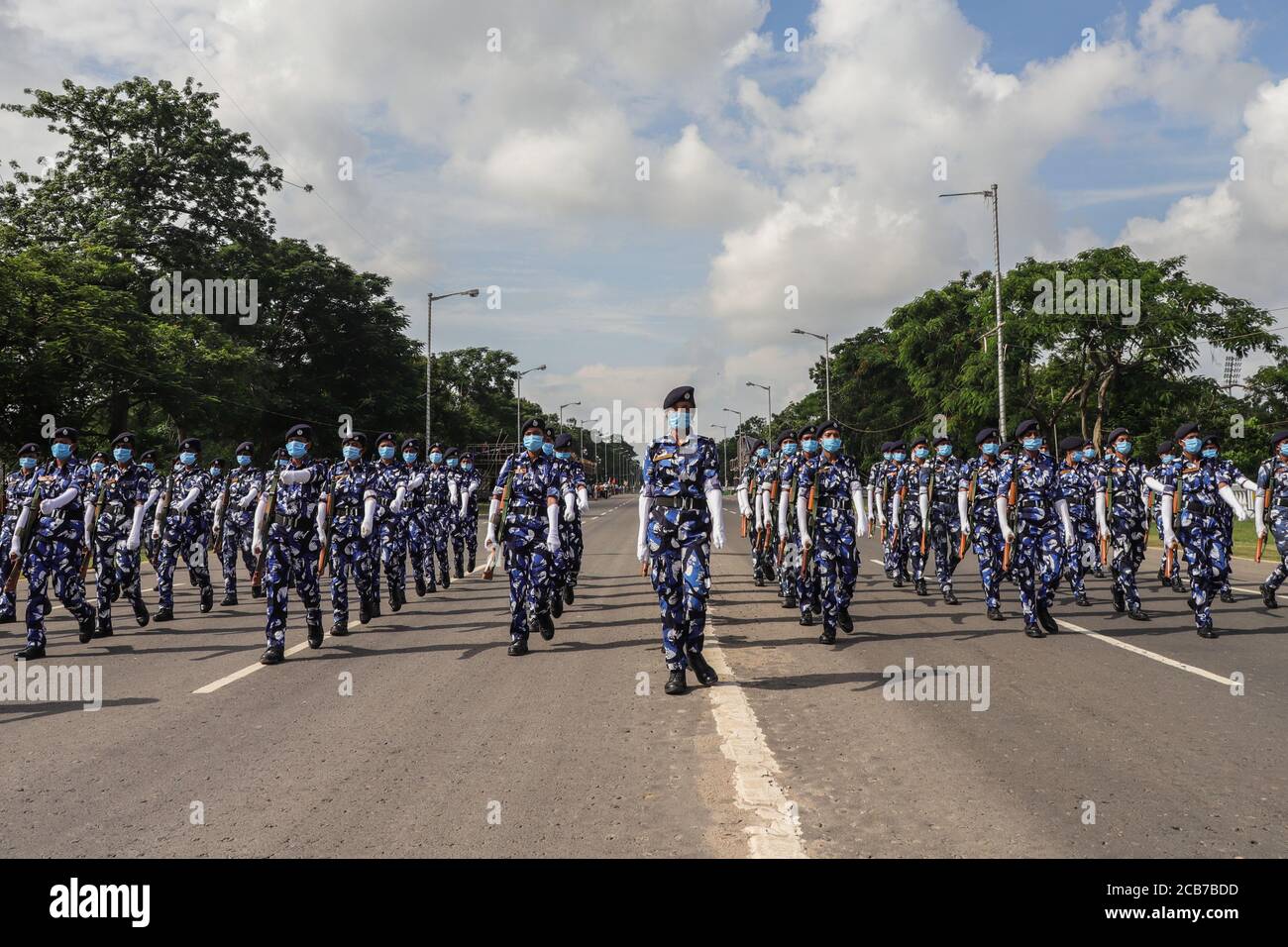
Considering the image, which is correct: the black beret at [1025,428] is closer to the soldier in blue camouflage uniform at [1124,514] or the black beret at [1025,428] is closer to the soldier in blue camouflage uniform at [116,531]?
the soldier in blue camouflage uniform at [1124,514]

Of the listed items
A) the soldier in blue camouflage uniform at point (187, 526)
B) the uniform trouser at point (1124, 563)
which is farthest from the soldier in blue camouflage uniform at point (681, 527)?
the soldier in blue camouflage uniform at point (187, 526)

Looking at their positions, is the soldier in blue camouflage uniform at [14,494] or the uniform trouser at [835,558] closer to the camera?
the uniform trouser at [835,558]

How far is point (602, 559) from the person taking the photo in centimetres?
1980

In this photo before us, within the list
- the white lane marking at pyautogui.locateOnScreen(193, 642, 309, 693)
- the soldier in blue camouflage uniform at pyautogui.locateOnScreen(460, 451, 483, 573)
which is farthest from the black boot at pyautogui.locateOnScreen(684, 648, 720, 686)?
the soldier in blue camouflage uniform at pyautogui.locateOnScreen(460, 451, 483, 573)

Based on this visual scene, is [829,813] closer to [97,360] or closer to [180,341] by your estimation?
[97,360]

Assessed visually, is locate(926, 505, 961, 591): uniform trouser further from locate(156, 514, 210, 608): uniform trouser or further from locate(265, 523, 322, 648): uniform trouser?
locate(156, 514, 210, 608): uniform trouser

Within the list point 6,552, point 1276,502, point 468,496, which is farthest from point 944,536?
point 6,552

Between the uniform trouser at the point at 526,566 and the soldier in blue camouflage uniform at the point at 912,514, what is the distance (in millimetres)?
6287

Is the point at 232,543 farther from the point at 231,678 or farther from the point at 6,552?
the point at 231,678

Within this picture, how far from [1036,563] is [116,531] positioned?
387 inches

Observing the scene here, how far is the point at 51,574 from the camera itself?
30.4 ft

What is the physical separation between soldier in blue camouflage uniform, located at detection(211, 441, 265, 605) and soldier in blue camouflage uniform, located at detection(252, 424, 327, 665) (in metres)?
4.14

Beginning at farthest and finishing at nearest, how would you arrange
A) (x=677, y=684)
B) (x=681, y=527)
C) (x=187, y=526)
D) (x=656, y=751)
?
(x=187, y=526) < (x=681, y=527) < (x=677, y=684) < (x=656, y=751)

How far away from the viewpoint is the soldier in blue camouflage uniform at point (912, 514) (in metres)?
13.2
